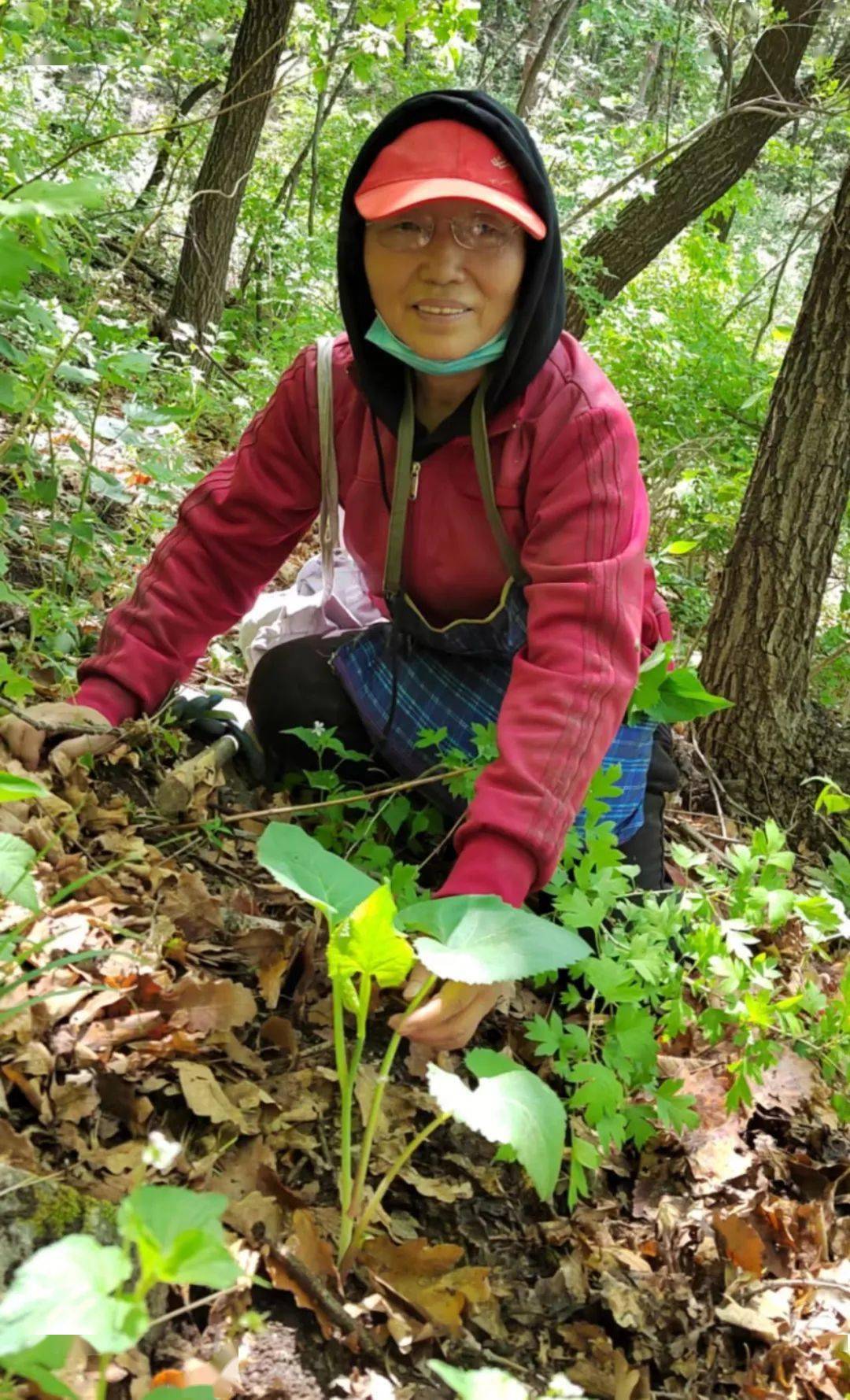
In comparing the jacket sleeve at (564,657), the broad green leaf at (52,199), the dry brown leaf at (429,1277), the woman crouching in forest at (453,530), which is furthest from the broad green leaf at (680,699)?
the broad green leaf at (52,199)

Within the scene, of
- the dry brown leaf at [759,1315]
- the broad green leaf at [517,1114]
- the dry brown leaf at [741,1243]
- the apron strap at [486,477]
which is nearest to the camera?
the broad green leaf at [517,1114]

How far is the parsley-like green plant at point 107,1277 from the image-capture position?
787mm

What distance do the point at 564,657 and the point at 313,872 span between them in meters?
0.79

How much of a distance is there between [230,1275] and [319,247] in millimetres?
9207

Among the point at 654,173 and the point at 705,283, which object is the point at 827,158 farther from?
the point at 654,173

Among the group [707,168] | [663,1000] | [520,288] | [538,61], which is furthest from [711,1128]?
[538,61]

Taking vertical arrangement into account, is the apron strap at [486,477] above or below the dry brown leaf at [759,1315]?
above

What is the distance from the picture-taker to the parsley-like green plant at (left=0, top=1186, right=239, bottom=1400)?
787 millimetres

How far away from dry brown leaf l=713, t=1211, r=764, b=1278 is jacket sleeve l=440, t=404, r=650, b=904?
2.20 feet

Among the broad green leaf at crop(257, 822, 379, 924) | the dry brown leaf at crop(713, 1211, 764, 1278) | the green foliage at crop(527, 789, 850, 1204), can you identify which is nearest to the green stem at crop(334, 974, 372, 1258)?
the broad green leaf at crop(257, 822, 379, 924)

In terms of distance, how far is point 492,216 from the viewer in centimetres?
201

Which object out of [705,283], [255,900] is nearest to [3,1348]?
[255,900]

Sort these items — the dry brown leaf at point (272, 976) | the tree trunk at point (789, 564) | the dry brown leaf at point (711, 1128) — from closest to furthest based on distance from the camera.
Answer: the dry brown leaf at point (272, 976) < the dry brown leaf at point (711, 1128) < the tree trunk at point (789, 564)

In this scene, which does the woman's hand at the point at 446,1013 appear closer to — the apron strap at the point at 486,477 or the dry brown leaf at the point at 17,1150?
the dry brown leaf at the point at 17,1150
